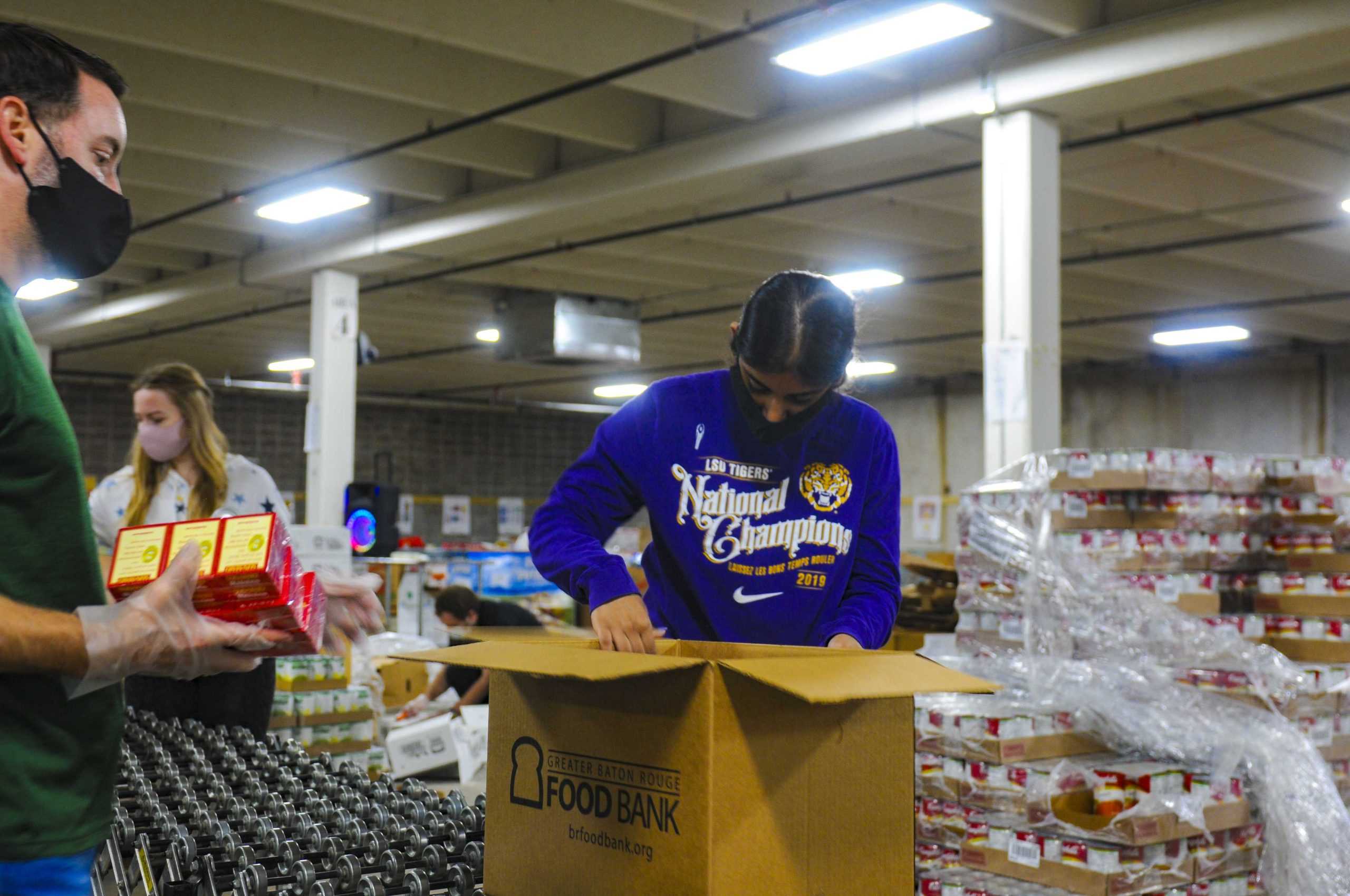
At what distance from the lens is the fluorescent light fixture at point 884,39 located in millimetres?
4844

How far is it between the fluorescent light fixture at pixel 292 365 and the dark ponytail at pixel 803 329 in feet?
46.1

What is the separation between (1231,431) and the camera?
46.5 ft

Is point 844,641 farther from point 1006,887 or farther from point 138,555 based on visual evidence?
point 1006,887

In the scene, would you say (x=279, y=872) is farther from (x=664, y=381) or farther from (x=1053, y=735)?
(x=1053, y=735)

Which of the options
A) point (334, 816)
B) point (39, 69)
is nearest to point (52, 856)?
point (334, 816)

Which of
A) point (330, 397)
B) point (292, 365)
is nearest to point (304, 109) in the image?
point (330, 397)

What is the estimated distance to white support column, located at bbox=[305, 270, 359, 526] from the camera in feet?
29.1

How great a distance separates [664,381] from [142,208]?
706cm

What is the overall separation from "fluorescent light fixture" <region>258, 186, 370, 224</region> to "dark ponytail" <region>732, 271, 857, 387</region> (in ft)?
19.8

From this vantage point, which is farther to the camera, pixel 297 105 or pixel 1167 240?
pixel 1167 240

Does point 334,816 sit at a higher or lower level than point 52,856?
lower

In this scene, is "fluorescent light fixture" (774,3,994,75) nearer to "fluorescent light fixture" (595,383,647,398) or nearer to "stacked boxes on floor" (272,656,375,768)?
"stacked boxes on floor" (272,656,375,768)

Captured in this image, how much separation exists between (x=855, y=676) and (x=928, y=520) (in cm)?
1429

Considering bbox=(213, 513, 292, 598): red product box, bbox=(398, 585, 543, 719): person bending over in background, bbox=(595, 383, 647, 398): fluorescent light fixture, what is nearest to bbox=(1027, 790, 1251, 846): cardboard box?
bbox=(213, 513, 292, 598): red product box
